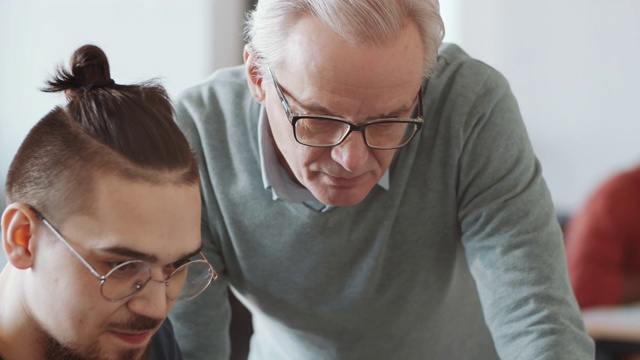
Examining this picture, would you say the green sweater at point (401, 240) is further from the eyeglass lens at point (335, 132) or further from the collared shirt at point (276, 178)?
the eyeglass lens at point (335, 132)

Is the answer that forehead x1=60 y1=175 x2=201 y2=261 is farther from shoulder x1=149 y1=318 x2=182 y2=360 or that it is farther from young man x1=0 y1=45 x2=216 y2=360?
shoulder x1=149 y1=318 x2=182 y2=360

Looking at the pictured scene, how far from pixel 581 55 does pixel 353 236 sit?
8.59ft

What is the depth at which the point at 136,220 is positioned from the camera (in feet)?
4.17

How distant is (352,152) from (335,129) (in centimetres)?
4

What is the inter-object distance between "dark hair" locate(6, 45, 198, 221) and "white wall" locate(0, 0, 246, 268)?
1.51m

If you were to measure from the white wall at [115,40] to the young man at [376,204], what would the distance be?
124 cm

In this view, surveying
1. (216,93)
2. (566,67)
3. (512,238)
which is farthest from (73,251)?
(566,67)

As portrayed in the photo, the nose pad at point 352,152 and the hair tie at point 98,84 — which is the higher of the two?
the hair tie at point 98,84

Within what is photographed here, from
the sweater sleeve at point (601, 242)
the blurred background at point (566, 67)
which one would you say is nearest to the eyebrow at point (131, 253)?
the sweater sleeve at point (601, 242)

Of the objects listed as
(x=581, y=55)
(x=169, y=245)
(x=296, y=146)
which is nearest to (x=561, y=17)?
(x=581, y=55)

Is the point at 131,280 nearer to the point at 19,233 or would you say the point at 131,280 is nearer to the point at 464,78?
the point at 19,233

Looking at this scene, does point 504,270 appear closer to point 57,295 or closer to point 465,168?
point 465,168

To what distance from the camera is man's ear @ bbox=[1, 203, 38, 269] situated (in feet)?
4.13

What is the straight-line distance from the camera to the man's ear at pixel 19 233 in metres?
1.26
